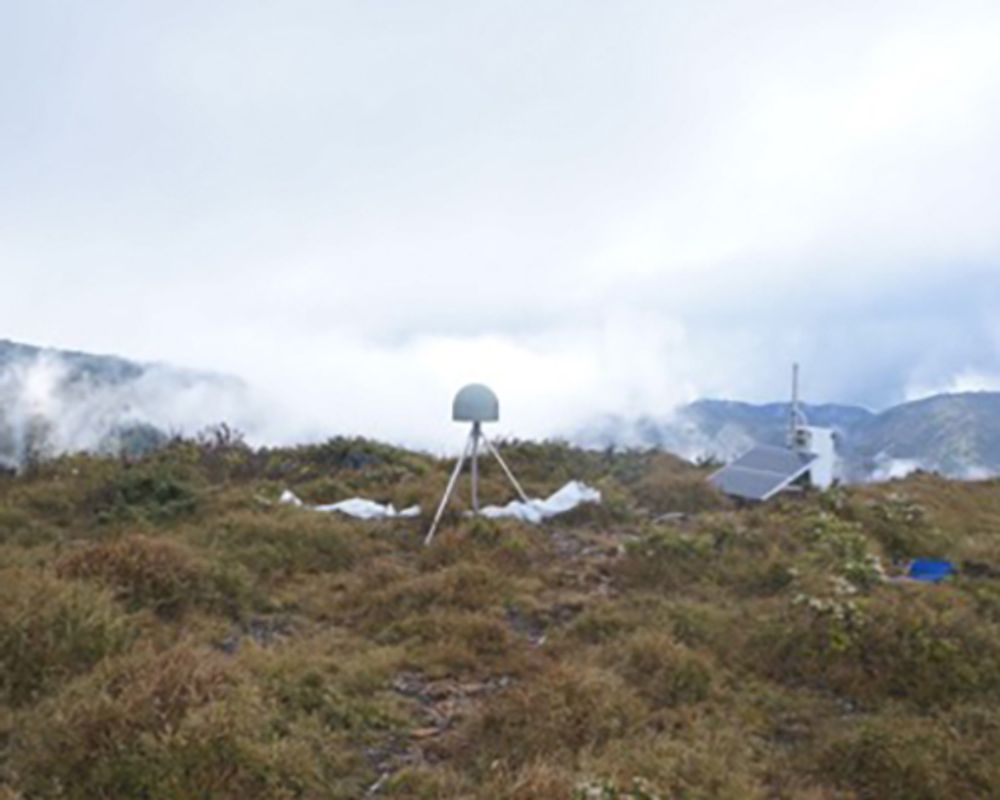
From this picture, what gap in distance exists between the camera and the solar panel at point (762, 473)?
42.4ft

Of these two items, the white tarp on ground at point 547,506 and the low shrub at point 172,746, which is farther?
the white tarp on ground at point 547,506

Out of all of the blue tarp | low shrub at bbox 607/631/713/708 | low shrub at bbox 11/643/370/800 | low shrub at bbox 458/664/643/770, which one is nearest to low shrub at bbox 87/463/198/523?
low shrub at bbox 11/643/370/800

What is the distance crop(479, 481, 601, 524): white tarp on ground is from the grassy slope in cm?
24

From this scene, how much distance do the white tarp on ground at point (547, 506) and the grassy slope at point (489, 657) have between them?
0.24 meters

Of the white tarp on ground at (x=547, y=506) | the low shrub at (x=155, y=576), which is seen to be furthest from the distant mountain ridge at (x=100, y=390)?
the low shrub at (x=155, y=576)

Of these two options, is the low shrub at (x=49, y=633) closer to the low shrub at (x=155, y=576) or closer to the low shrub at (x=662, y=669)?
the low shrub at (x=155, y=576)

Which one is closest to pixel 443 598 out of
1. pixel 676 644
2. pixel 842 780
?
pixel 676 644

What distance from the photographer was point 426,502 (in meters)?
12.2

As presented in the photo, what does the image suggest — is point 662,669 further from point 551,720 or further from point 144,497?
point 144,497

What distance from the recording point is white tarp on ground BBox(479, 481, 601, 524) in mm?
11734

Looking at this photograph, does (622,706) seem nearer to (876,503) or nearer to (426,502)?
(426,502)

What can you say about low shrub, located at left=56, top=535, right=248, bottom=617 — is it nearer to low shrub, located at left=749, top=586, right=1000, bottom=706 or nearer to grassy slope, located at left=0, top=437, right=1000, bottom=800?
grassy slope, located at left=0, top=437, right=1000, bottom=800

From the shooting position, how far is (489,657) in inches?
271

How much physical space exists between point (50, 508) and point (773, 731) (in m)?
9.78
